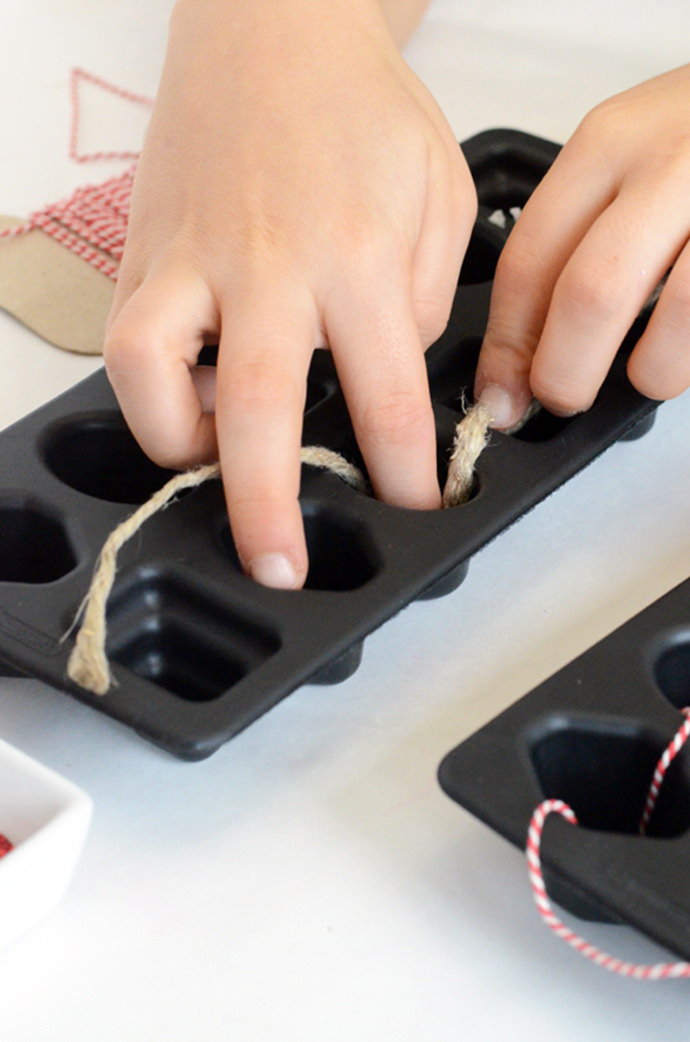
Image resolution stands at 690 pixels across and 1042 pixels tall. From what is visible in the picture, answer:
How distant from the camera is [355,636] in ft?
1.39

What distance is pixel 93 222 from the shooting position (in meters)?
0.71

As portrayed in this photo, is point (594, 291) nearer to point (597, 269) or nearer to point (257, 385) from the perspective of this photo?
point (597, 269)

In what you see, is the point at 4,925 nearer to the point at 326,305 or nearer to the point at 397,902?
the point at 397,902

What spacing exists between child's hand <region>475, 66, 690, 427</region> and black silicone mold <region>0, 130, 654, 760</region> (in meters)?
0.02

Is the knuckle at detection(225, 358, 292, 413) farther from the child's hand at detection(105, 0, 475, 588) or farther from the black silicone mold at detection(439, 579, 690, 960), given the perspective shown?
the black silicone mold at detection(439, 579, 690, 960)

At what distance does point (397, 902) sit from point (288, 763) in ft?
0.22

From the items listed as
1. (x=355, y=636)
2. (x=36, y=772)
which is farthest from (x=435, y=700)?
(x=36, y=772)

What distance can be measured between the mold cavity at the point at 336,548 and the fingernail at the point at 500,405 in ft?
0.30

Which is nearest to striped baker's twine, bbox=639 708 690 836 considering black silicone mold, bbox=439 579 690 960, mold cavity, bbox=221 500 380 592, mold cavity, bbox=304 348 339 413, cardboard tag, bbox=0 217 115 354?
black silicone mold, bbox=439 579 690 960

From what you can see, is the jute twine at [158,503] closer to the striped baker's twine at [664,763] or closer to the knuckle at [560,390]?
the knuckle at [560,390]

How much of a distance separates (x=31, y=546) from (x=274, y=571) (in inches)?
4.2

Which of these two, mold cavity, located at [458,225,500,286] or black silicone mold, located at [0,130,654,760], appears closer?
black silicone mold, located at [0,130,654,760]

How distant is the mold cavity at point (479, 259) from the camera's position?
0.63 m

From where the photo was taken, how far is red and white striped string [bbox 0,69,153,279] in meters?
0.69
